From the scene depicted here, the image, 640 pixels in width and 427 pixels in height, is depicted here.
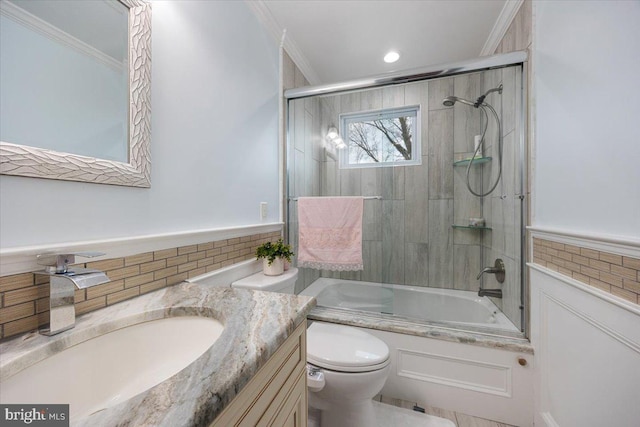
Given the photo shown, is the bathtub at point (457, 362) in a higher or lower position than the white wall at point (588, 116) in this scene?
lower

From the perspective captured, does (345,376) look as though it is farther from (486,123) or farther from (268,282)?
(486,123)

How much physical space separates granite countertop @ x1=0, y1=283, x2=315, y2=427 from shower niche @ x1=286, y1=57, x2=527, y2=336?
1162 millimetres

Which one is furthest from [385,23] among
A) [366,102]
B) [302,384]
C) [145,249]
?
[302,384]

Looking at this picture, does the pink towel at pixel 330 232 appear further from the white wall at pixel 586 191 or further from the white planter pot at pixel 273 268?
the white wall at pixel 586 191

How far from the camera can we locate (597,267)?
0.89 metres

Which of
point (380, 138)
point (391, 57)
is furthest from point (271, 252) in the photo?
point (391, 57)

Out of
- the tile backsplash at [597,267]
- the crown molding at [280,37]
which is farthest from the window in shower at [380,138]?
the tile backsplash at [597,267]

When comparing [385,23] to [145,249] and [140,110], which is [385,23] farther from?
[145,249]

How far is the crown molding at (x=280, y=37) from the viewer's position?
1548 millimetres

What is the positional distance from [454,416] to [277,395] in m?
1.32

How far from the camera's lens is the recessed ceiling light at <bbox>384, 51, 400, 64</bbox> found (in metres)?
2.06

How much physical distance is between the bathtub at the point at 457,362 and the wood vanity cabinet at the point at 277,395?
0.94m

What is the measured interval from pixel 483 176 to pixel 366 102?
106cm

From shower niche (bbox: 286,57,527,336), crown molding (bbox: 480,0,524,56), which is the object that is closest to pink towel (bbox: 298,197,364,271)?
shower niche (bbox: 286,57,527,336)
